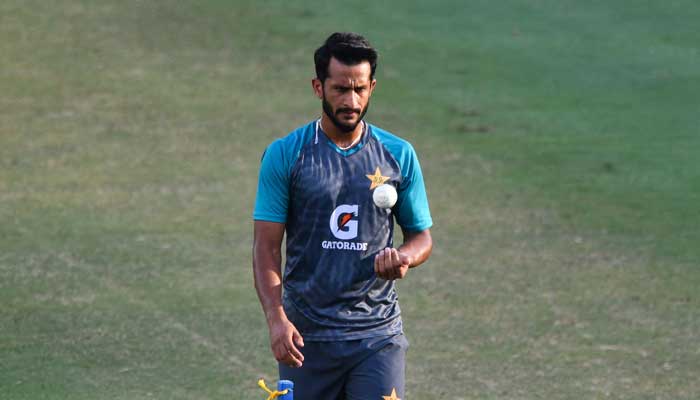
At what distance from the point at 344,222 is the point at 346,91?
0.60m

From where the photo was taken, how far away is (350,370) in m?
6.17

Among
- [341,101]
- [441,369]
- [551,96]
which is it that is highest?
[341,101]

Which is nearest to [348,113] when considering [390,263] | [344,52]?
[344,52]

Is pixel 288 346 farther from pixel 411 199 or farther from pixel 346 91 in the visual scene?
pixel 346 91

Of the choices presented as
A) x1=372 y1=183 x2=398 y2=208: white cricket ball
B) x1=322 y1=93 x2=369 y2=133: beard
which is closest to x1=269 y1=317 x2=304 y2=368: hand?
x1=372 y1=183 x2=398 y2=208: white cricket ball

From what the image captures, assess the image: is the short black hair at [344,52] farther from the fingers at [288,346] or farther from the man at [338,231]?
the fingers at [288,346]

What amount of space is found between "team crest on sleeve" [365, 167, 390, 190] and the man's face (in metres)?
0.24

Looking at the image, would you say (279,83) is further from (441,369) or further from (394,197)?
(394,197)

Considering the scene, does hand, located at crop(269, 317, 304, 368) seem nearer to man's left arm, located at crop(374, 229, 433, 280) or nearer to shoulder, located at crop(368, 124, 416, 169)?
man's left arm, located at crop(374, 229, 433, 280)

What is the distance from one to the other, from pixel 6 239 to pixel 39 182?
1912 mm

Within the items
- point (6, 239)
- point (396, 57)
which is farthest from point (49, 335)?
point (396, 57)

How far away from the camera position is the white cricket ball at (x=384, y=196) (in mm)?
6000

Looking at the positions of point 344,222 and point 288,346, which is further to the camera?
point 344,222

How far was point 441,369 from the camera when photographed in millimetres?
9703
